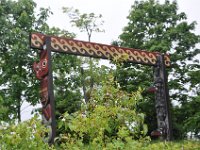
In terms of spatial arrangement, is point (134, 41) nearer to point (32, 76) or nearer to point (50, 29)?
point (50, 29)

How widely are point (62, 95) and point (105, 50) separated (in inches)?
402

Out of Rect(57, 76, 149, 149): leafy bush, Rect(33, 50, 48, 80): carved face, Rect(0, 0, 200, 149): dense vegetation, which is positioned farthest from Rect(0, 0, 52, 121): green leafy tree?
Rect(57, 76, 149, 149): leafy bush

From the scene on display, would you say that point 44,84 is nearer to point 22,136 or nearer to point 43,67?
point 43,67

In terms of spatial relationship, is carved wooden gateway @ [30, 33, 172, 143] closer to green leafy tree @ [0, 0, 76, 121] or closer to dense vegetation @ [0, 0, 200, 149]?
dense vegetation @ [0, 0, 200, 149]

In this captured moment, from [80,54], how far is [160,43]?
1090cm

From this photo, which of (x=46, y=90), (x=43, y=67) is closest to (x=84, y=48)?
(x=43, y=67)

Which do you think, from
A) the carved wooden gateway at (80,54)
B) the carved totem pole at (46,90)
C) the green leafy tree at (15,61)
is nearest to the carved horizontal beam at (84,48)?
the carved wooden gateway at (80,54)

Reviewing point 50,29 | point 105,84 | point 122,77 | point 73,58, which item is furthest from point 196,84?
point 105,84

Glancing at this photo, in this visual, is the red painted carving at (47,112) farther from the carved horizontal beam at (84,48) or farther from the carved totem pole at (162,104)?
the carved totem pole at (162,104)

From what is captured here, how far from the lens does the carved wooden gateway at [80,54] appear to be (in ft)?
42.5

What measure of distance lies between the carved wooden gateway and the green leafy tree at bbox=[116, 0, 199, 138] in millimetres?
5774

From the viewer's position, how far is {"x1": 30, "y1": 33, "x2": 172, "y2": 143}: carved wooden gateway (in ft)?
42.5

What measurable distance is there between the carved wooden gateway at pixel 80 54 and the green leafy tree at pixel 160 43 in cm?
577

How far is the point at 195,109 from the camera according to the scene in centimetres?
2272
